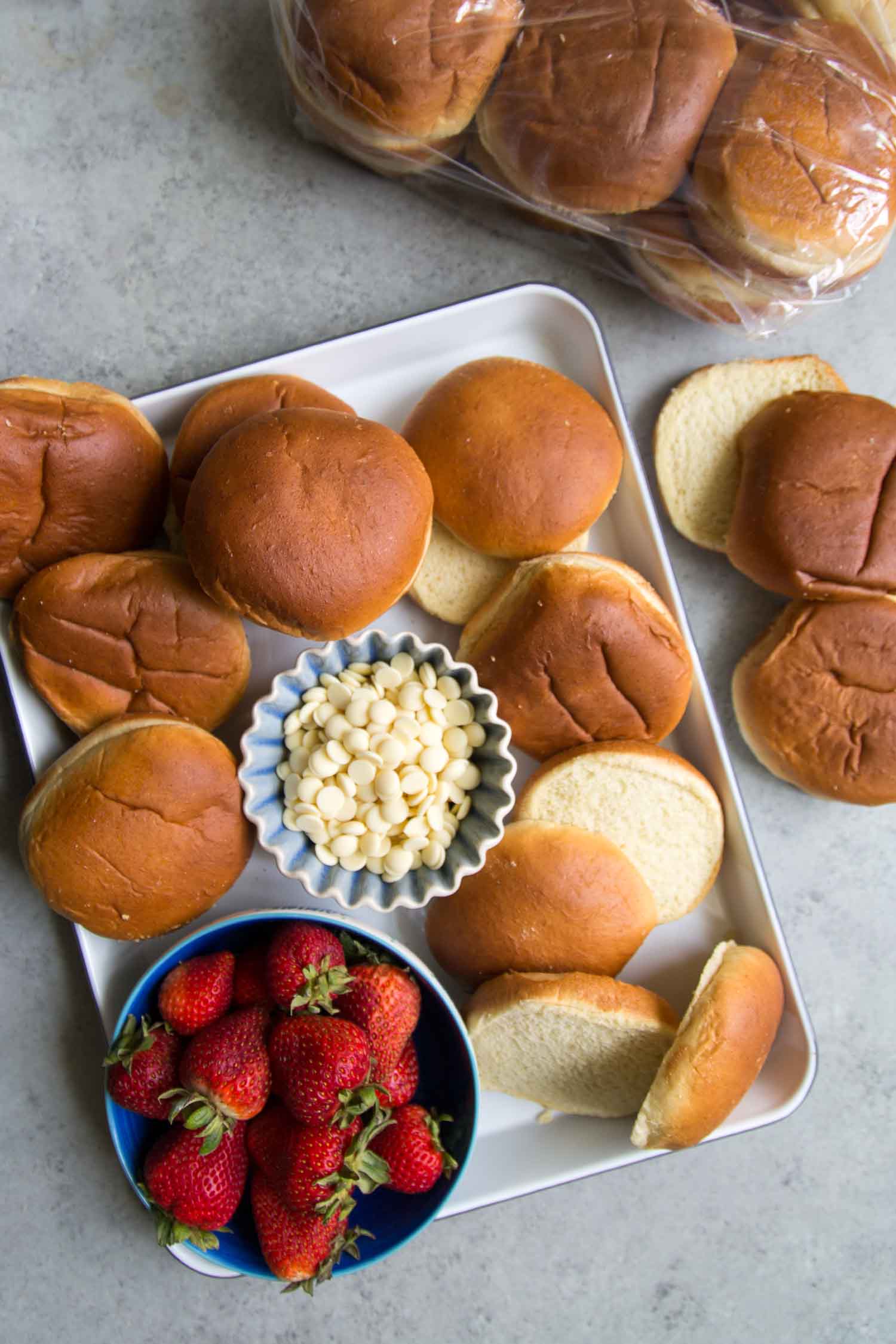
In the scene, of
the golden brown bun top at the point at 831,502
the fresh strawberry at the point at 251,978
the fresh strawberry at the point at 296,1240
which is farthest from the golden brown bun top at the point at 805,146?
the fresh strawberry at the point at 296,1240

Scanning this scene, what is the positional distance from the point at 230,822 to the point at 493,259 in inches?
43.2

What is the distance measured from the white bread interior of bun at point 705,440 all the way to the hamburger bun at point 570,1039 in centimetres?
80

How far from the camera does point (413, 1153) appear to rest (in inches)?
56.2

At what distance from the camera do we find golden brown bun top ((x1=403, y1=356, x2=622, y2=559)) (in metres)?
1.53

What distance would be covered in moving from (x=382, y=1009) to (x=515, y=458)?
0.86 meters

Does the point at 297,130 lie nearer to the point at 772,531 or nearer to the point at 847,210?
the point at 847,210

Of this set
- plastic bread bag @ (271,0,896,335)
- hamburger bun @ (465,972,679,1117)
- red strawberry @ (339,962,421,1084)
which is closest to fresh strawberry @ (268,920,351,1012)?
red strawberry @ (339,962,421,1084)

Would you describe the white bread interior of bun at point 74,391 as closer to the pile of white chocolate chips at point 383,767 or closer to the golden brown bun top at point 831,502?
the pile of white chocolate chips at point 383,767

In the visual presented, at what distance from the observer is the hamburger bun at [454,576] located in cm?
164

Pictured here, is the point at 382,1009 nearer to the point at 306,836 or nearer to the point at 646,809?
the point at 306,836

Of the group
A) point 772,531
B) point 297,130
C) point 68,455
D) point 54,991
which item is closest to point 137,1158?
point 54,991

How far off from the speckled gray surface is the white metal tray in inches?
5.0

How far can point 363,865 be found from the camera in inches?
58.7

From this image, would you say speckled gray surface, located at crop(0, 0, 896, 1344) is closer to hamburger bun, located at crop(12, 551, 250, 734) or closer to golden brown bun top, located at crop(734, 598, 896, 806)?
golden brown bun top, located at crop(734, 598, 896, 806)
